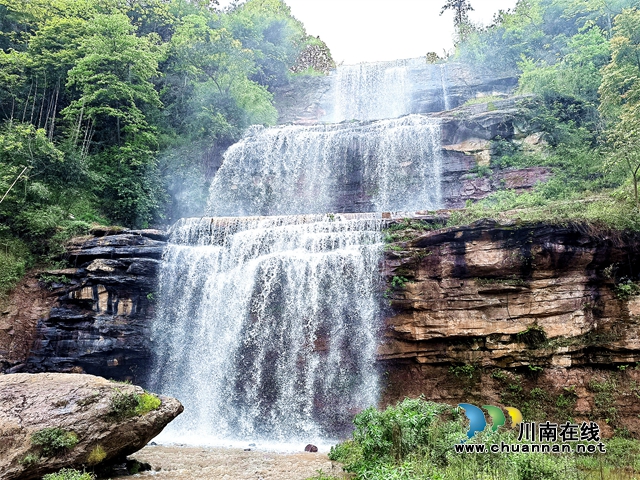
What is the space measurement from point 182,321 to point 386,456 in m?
10.1

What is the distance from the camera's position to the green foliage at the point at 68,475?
6.81m

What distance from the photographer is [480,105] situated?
23.3 metres

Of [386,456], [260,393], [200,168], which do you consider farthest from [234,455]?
[200,168]

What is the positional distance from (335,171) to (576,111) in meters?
11.6

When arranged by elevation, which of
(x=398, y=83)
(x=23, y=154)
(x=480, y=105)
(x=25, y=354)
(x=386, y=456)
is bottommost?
(x=386, y=456)

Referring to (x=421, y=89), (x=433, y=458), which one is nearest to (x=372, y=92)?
(x=421, y=89)

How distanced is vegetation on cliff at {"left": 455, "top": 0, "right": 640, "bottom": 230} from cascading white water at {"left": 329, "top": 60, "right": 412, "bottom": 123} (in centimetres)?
607

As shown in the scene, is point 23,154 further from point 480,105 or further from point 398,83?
point 398,83

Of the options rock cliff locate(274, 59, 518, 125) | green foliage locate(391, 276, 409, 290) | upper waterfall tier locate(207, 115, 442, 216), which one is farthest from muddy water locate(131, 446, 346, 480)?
rock cliff locate(274, 59, 518, 125)

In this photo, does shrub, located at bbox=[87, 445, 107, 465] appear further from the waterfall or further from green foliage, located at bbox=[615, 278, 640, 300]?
the waterfall

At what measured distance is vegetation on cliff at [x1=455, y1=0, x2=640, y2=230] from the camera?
550 inches

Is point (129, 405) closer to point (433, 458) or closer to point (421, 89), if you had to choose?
point (433, 458)

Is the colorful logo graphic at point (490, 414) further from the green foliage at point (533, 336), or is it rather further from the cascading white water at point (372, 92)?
the cascading white water at point (372, 92)

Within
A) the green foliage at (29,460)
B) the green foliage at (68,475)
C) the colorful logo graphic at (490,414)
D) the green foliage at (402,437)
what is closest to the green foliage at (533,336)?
the colorful logo graphic at (490,414)
